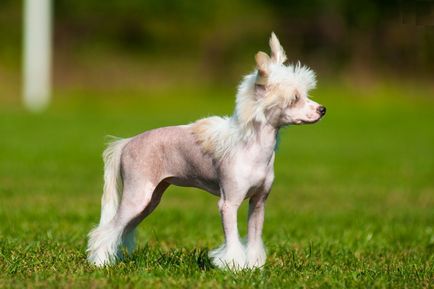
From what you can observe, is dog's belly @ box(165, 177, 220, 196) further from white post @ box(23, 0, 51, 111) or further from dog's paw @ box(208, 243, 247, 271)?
white post @ box(23, 0, 51, 111)

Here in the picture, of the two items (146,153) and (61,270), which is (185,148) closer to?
(146,153)

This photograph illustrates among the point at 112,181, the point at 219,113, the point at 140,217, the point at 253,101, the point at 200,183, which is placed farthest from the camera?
the point at 219,113

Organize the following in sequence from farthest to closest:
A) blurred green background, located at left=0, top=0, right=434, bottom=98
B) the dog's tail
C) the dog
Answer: blurred green background, located at left=0, top=0, right=434, bottom=98 < the dog's tail < the dog

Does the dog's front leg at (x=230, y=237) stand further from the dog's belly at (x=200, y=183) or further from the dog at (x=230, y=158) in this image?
the dog's belly at (x=200, y=183)

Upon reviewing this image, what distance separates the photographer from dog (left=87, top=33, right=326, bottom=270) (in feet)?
19.9

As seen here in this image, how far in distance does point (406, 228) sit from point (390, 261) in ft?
8.16

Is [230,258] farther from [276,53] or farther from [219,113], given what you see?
[219,113]

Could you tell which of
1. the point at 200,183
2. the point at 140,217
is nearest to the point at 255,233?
the point at 200,183

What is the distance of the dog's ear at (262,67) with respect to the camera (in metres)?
5.94

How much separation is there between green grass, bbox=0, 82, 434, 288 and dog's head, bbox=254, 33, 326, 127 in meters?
0.99

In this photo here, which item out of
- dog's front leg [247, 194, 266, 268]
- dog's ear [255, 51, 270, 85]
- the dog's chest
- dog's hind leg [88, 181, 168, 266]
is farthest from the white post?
dog's ear [255, 51, 270, 85]

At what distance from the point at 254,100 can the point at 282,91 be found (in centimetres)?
19

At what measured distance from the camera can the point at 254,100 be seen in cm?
608

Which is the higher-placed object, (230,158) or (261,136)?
(261,136)
